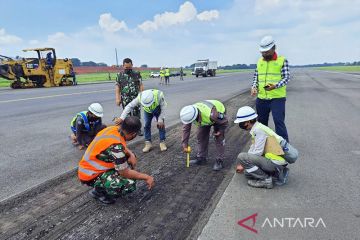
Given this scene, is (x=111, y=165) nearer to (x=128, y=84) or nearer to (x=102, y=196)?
(x=102, y=196)

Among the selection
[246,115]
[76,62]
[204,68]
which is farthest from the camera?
[76,62]

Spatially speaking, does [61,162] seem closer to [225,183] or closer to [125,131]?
[125,131]

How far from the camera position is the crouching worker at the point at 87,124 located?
5.70 meters

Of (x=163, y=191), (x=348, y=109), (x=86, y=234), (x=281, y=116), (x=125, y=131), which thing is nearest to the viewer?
(x=86, y=234)

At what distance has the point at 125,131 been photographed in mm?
3434

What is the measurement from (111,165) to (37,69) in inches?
934

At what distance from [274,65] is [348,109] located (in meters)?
7.18

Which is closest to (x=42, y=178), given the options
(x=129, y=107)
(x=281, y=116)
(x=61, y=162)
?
(x=61, y=162)

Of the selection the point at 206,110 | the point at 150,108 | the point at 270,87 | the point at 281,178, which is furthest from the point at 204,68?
the point at 281,178

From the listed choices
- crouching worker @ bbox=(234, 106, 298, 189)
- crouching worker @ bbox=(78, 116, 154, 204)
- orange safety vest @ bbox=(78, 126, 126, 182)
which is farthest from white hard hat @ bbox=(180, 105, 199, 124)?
orange safety vest @ bbox=(78, 126, 126, 182)

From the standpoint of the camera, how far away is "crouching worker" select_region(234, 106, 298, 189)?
3.98 metres

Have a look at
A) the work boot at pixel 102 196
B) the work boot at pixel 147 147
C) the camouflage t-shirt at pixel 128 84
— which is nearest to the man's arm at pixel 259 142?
the work boot at pixel 102 196

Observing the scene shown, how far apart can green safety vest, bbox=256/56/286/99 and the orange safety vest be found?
2.79m

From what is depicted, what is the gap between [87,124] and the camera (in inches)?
235
